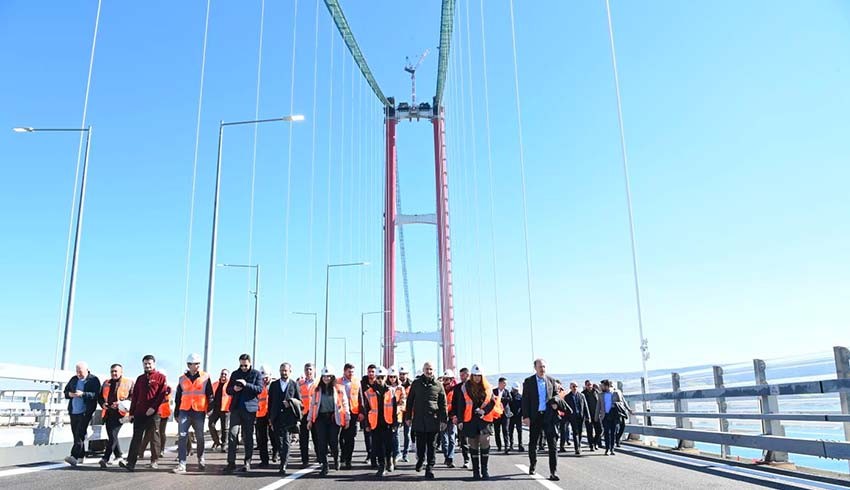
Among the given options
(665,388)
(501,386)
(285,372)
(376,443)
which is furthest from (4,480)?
(665,388)

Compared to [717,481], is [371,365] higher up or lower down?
higher up

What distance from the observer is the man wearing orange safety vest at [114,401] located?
34.2ft

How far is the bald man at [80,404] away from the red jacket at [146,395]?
78 cm

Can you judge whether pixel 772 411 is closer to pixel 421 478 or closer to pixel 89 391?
pixel 421 478

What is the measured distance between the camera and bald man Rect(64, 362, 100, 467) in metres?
10.3

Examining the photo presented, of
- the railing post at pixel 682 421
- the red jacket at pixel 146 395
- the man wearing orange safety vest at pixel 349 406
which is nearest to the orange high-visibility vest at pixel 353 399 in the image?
the man wearing orange safety vest at pixel 349 406

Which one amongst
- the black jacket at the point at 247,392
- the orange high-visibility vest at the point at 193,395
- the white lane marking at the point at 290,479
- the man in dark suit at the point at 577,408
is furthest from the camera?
the man in dark suit at the point at 577,408

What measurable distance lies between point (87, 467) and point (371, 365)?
14.1 ft

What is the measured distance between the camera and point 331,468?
10711 millimetres

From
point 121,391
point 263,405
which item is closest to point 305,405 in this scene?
point 263,405

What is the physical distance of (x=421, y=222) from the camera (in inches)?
2135

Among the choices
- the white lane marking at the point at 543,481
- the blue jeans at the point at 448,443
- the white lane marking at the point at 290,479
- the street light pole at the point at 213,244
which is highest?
the street light pole at the point at 213,244

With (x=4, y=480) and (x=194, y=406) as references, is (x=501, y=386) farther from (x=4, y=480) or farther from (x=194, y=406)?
(x=4, y=480)

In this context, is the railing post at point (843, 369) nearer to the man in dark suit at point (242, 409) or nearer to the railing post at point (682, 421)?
the railing post at point (682, 421)
